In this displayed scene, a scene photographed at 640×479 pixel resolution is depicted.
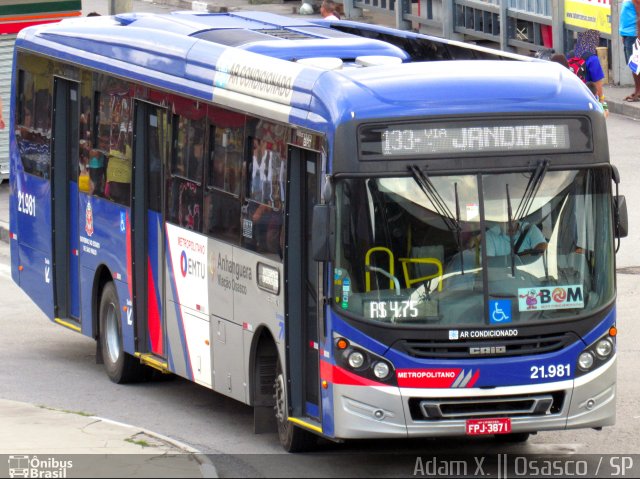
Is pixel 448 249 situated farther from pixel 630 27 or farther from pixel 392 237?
pixel 630 27

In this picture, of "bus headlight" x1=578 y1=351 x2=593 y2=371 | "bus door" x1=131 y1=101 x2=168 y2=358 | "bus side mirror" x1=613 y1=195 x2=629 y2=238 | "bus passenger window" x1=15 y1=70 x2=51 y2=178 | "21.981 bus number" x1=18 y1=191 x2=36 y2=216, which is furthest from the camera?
"21.981 bus number" x1=18 y1=191 x2=36 y2=216

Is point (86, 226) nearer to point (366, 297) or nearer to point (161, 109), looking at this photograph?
point (161, 109)

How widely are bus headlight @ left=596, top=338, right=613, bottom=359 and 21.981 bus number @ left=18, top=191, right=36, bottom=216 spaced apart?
309 inches

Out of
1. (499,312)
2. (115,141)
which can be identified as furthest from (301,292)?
(115,141)

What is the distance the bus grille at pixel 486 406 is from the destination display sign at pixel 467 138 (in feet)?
5.47

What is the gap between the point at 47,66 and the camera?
683 inches

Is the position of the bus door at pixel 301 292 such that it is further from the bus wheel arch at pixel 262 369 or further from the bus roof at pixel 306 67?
the bus wheel arch at pixel 262 369

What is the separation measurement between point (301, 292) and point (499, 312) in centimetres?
162

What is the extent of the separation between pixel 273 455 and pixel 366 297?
1.87 metres

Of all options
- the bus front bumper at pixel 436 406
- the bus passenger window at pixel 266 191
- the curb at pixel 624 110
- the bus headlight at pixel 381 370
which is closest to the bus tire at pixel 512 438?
the bus front bumper at pixel 436 406

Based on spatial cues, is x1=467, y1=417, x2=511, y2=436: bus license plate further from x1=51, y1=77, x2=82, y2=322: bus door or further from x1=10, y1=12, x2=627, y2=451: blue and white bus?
x1=51, y1=77, x2=82, y2=322: bus door

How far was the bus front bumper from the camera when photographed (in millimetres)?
11359

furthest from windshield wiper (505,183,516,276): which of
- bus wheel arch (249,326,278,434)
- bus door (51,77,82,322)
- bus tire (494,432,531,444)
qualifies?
bus door (51,77,82,322)

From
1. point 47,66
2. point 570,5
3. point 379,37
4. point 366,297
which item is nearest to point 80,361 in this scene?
point 47,66
